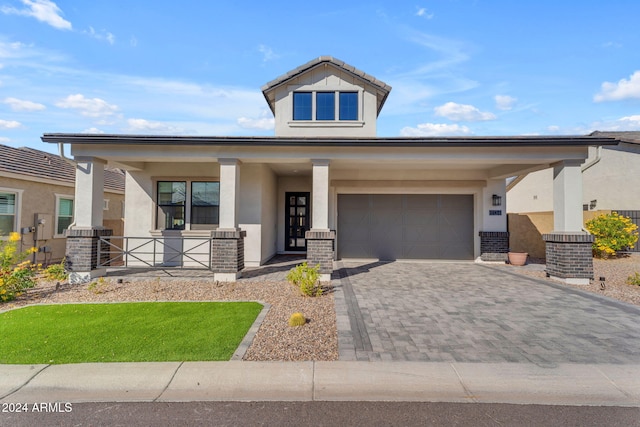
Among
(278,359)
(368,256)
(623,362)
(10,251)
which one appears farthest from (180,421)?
(368,256)

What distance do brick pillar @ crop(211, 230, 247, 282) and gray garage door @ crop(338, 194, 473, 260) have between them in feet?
17.2

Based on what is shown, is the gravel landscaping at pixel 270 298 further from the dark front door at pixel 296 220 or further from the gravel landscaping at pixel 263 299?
the dark front door at pixel 296 220

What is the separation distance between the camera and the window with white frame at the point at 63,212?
11578mm

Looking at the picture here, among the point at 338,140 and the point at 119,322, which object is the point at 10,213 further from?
the point at 338,140

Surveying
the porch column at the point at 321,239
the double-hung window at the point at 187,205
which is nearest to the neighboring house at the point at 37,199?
the double-hung window at the point at 187,205

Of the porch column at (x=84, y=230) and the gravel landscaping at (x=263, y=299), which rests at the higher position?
the porch column at (x=84, y=230)

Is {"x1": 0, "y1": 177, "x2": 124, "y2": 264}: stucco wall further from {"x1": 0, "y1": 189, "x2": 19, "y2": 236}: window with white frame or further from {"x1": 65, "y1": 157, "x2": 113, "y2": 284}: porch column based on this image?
{"x1": 65, "y1": 157, "x2": 113, "y2": 284}: porch column

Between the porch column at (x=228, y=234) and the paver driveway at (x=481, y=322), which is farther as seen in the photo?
the porch column at (x=228, y=234)

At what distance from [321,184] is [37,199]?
1013 centimetres

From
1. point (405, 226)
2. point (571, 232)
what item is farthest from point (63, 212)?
point (571, 232)

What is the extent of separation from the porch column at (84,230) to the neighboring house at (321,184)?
0.03 m

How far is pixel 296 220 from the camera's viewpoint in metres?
14.0

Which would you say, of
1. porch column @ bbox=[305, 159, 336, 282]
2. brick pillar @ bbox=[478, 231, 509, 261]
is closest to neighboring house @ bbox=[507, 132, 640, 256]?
brick pillar @ bbox=[478, 231, 509, 261]

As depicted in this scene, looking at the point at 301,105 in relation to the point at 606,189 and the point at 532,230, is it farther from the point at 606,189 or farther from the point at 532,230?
the point at 606,189
